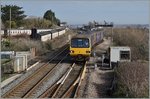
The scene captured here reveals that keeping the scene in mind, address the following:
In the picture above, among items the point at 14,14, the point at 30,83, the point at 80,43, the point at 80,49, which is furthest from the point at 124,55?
the point at 14,14

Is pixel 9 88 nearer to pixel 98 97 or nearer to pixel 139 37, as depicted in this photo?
pixel 98 97

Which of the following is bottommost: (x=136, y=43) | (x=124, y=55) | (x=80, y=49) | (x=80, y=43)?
(x=124, y=55)

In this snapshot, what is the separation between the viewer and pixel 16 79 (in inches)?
786

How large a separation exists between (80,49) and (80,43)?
47 centimetres

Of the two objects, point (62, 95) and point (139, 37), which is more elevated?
point (139, 37)

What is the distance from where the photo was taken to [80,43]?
26.8 m

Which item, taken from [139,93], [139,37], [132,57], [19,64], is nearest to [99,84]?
[139,93]

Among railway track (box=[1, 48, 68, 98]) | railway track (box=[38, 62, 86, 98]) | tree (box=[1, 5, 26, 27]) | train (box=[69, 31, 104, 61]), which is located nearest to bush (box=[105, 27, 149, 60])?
train (box=[69, 31, 104, 61])

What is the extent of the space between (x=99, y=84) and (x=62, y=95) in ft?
12.2

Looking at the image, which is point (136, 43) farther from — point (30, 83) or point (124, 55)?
point (30, 83)

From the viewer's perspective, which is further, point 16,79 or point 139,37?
point 139,37

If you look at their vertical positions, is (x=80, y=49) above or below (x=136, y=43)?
below

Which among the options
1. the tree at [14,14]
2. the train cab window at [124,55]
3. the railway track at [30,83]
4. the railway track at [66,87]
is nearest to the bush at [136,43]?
the train cab window at [124,55]

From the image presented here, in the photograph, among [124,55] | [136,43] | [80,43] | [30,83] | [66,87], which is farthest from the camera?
[136,43]
